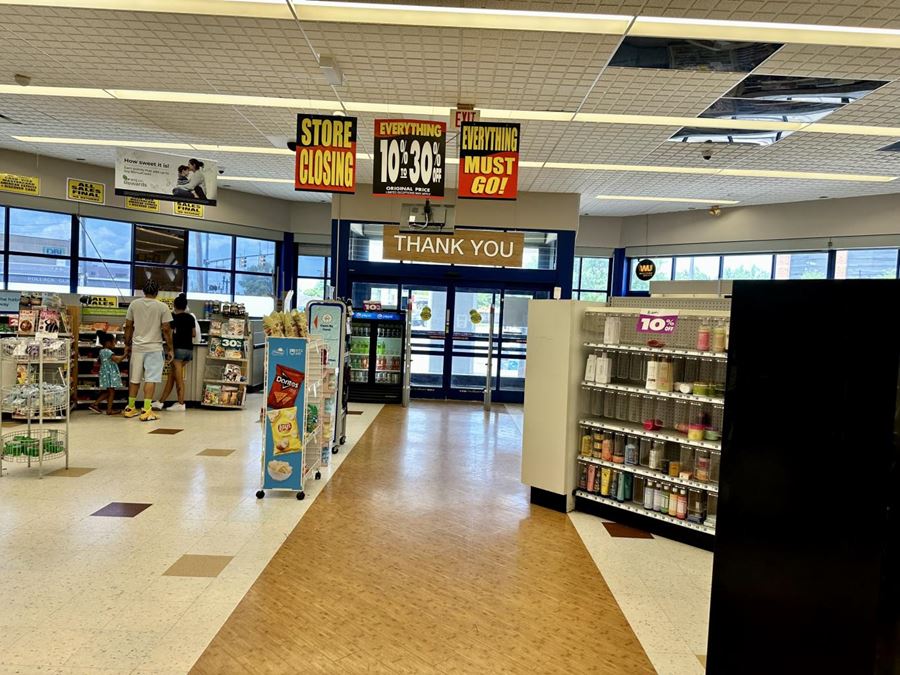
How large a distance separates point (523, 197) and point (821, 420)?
966 centimetres

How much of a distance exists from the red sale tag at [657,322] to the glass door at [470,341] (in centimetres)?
657

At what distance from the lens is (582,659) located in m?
2.74

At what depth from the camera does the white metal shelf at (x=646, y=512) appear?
422 cm

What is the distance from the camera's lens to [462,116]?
6039mm

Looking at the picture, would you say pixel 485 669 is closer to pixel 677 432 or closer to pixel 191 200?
pixel 677 432

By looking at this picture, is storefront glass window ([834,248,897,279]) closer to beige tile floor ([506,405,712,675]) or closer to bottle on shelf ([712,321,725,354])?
bottle on shelf ([712,321,725,354])

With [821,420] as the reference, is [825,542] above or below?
below

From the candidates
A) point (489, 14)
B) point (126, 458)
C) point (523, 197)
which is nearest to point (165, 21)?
point (489, 14)

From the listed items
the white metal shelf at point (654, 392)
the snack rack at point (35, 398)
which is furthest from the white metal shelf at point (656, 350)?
the snack rack at point (35, 398)

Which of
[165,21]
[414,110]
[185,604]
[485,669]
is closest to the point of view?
[485,669]

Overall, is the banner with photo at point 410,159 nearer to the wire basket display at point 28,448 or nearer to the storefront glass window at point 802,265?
the wire basket display at point 28,448

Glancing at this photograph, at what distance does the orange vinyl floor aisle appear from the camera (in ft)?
8.84

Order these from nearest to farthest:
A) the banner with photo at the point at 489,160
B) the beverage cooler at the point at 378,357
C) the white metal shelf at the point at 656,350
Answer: the white metal shelf at the point at 656,350 < the banner with photo at the point at 489,160 < the beverage cooler at the point at 378,357

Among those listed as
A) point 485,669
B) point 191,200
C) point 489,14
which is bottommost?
point 485,669
